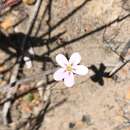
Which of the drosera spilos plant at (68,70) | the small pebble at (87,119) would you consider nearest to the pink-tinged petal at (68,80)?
the drosera spilos plant at (68,70)

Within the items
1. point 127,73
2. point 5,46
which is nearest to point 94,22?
point 127,73

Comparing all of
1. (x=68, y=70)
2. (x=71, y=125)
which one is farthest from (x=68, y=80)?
(x=71, y=125)

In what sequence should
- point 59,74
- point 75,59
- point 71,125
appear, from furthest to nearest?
point 71,125 → point 75,59 → point 59,74

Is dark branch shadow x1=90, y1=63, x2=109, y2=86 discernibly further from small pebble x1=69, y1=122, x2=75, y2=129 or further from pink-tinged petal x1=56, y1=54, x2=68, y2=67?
pink-tinged petal x1=56, y1=54, x2=68, y2=67

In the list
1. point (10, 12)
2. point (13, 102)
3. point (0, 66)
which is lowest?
point (13, 102)

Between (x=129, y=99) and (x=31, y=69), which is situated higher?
(x=31, y=69)

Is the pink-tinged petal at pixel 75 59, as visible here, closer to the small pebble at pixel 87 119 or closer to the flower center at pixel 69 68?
the flower center at pixel 69 68

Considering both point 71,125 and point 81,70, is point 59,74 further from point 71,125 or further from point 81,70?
point 71,125

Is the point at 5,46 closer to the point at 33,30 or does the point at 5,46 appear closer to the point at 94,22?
the point at 33,30
